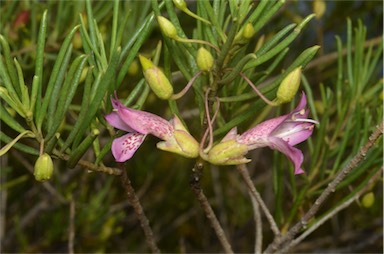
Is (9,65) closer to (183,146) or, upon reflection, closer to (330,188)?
(183,146)

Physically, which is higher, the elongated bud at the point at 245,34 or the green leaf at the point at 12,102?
the elongated bud at the point at 245,34

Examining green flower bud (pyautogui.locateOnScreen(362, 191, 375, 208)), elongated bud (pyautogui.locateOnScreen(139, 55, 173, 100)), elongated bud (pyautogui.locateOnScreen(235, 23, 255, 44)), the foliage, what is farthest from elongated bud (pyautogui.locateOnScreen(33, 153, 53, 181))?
green flower bud (pyautogui.locateOnScreen(362, 191, 375, 208))

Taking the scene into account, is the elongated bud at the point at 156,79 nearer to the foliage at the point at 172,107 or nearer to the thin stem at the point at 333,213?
the foliage at the point at 172,107

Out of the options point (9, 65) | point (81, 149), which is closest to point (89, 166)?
point (81, 149)

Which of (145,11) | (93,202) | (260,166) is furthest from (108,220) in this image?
(260,166)

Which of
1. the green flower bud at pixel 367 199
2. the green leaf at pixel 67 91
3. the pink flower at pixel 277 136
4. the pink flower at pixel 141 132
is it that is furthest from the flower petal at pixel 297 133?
the green flower bud at pixel 367 199

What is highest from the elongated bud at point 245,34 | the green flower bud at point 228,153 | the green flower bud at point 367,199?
the elongated bud at point 245,34
